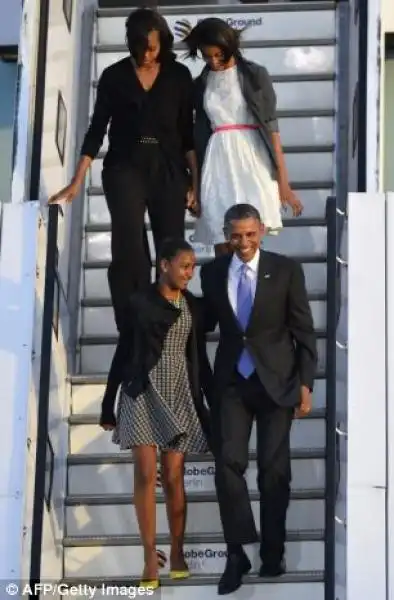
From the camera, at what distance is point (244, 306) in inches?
220

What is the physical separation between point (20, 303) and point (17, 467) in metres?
0.68

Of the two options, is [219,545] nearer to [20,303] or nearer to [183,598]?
[183,598]

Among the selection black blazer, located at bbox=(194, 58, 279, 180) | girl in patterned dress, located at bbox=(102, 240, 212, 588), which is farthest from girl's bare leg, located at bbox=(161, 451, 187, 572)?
black blazer, located at bbox=(194, 58, 279, 180)

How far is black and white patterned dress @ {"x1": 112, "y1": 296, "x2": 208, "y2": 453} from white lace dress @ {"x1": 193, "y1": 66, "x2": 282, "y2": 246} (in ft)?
2.04

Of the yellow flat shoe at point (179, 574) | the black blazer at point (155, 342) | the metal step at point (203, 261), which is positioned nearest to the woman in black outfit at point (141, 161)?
the black blazer at point (155, 342)

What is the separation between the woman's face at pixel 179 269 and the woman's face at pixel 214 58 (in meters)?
0.91

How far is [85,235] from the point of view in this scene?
296 inches

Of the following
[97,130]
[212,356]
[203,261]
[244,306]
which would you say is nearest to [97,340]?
[212,356]

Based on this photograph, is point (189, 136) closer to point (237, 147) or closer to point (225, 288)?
point (237, 147)

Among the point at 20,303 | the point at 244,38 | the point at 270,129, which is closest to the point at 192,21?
the point at 244,38

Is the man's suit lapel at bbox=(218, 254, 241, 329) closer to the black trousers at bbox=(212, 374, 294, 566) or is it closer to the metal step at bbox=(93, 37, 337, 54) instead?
the black trousers at bbox=(212, 374, 294, 566)

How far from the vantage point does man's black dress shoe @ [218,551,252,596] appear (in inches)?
216

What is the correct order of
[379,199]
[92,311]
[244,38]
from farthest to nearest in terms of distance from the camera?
[244,38]
[92,311]
[379,199]

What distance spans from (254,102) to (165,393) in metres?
1.32
